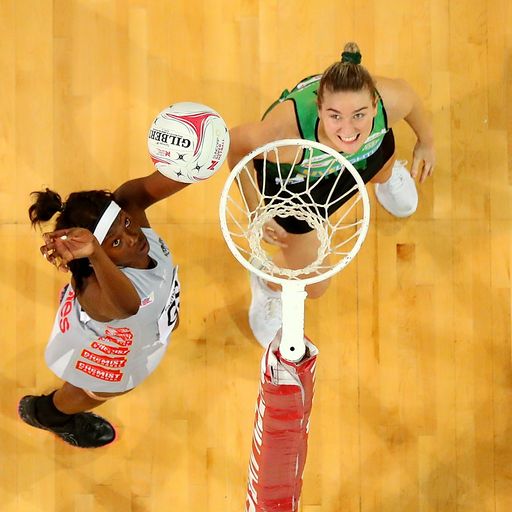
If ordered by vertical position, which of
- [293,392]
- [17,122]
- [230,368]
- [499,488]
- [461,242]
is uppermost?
[17,122]

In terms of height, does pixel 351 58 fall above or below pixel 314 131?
above

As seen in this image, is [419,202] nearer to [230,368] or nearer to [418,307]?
[418,307]

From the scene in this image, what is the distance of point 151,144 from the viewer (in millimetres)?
2221

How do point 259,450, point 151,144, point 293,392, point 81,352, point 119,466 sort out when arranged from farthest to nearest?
point 119,466 < point 81,352 < point 151,144 < point 259,450 < point 293,392

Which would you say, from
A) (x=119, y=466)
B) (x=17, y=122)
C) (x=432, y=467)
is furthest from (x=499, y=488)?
(x=17, y=122)

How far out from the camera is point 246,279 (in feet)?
10.1

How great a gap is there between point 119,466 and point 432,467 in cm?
137

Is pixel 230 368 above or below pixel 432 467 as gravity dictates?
above

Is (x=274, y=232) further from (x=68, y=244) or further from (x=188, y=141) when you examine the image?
(x=68, y=244)

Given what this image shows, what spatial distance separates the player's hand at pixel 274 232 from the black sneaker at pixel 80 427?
112 centimetres

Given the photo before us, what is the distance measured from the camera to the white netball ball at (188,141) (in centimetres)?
218

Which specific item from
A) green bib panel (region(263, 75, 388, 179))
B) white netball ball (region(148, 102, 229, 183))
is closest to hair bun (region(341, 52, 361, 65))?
green bib panel (region(263, 75, 388, 179))

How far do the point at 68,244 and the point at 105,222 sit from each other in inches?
8.7

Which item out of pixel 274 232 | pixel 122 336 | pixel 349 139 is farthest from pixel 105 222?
pixel 349 139
